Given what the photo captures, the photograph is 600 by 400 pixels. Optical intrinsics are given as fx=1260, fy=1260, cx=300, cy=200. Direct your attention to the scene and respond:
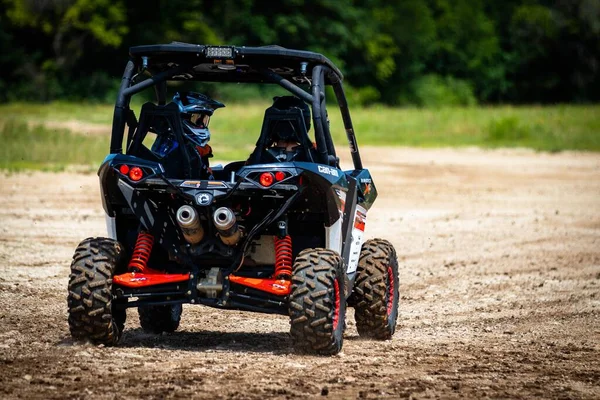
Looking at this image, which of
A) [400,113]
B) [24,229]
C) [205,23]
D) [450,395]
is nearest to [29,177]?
[24,229]

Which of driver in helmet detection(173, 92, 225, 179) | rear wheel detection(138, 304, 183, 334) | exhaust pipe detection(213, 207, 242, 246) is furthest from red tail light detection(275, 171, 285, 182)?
rear wheel detection(138, 304, 183, 334)

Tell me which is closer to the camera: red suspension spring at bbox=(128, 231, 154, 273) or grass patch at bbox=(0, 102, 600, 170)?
red suspension spring at bbox=(128, 231, 154, 273)

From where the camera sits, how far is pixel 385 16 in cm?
7588

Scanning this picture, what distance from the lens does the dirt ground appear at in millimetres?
7516

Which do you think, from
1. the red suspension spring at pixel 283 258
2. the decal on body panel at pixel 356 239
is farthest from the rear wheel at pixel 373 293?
the red suspension spring at pixel 283 258

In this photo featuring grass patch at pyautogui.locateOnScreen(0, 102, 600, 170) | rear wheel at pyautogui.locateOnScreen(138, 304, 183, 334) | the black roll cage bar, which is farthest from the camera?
grass patch at pyautogui.locateOnScreen(0, 102, 600, 170)

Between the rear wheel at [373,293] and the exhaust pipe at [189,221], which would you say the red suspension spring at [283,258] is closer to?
the exhaust pipe at [189,221]

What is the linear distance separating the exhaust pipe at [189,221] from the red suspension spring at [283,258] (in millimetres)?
588

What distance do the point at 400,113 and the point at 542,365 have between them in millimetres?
40325

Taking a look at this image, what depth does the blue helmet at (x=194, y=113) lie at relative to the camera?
899 cm

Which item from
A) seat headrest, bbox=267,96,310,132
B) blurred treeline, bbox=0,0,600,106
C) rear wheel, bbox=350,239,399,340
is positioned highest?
blurred treeline, bbox=0,0,600,106

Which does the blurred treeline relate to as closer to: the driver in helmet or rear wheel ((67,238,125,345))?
the driver in helmet

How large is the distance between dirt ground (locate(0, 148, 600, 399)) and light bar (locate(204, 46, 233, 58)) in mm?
2046

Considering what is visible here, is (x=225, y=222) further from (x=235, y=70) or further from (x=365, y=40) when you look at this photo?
(x=365, y=40)
